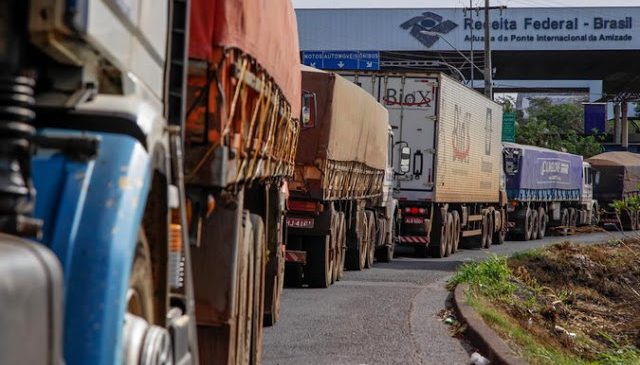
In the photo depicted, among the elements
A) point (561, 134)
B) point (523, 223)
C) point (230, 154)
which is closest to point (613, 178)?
point (523, 223)

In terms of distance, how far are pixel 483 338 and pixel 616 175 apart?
1653 inches

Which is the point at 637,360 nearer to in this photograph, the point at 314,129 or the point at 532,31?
the point at 314,129

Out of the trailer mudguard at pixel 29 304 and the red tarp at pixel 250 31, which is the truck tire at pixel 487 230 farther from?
the trailer mudguard at pixel 29 304

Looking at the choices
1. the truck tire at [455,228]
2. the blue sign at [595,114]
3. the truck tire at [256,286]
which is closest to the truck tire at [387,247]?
the truck tire at [455,228]

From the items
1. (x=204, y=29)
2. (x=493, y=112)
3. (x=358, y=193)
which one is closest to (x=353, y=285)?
(x=358, y=193)

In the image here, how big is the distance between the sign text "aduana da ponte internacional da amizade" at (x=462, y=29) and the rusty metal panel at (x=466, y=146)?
1165 inches

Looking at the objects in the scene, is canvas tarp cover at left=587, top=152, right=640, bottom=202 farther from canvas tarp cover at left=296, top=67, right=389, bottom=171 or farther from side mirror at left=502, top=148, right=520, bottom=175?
canvas tarp cover at left=296, top=67, right=389, bottom=171

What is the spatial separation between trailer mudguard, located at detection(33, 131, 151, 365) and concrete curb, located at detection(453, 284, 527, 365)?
20.3 ft

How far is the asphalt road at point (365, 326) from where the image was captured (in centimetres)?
1016

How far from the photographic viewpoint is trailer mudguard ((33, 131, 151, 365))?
3199 millimetres

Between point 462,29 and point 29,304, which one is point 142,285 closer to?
point 29,304

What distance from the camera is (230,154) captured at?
6676mm

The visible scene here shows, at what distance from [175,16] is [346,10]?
5932 centimetres

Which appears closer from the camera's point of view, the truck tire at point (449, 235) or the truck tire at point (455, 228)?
the truck tire at point (449, 235)
